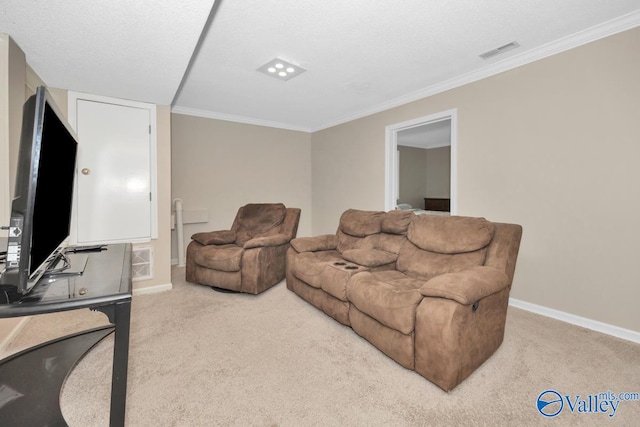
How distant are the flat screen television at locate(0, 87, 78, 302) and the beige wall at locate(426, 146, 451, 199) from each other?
7.35 m

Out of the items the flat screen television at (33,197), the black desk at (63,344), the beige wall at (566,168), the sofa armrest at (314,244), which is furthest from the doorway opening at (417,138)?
the flat screen television at (33,197)

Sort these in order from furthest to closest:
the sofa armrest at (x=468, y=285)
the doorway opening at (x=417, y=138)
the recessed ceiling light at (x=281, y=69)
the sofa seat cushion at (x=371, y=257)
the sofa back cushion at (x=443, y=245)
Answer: the doorway opening at (x=417, y=138), the recessed ceiling light at (x=281, y=69), the sofa seat cushion at (x=371, y=257), the sofa back cushion at (x=443, y=245), the sofa armrest at (x=468, y=285)

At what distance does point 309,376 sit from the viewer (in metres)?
1.76

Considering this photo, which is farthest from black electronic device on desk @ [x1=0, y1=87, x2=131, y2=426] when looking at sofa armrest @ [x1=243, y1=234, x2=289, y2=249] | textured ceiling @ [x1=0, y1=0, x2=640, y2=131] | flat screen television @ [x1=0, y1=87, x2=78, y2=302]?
sofa armrest @ [x1=243, y1=234, x2=289, y2=249]

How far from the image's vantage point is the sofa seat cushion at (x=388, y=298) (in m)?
1.74

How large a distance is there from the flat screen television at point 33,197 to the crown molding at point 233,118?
10.9ft

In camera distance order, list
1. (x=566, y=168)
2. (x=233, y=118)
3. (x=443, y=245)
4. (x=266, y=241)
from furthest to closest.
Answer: (x=233, y=118) → (x=266, y=241) → (x=566, y=168) → (x=443, y=245)

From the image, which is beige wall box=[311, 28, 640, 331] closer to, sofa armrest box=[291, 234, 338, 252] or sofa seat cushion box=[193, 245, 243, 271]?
sofa armrest box=[291, 234, 338, 252]

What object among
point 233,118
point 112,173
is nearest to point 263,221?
point 112,173

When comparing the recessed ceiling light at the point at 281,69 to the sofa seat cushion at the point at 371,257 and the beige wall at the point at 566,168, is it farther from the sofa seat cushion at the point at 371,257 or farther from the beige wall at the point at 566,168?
the sofa seat cushion at the point at 371,257

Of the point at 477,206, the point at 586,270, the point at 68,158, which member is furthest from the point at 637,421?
the point at 68,158

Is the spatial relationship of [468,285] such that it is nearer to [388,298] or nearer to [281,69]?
[388,298]

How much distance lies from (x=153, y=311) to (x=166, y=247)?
0.85 m

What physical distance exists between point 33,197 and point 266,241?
240cm
